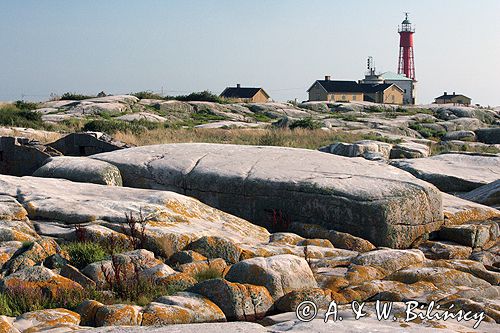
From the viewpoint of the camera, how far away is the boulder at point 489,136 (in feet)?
121

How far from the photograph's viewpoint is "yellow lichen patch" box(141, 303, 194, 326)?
673cm

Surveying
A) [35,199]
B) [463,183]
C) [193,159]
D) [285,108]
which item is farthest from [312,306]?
[285,108]

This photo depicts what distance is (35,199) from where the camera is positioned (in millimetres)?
10953

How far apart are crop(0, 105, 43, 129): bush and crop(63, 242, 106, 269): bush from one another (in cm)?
2253

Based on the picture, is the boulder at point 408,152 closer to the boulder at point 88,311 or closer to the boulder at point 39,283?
the boulder at point 39,283

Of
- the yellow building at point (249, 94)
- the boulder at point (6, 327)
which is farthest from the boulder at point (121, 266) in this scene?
the yellow building at point (249, 94)

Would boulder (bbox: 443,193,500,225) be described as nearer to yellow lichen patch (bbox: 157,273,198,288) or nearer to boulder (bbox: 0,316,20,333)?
yellow lichen patch (bbox: 157,273,198,288)

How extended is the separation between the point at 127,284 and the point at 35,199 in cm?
385

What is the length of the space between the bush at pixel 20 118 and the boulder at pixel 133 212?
1935 centimetres

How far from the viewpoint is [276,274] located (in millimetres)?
8047

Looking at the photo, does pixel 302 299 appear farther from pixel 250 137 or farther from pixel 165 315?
pixel 250 137

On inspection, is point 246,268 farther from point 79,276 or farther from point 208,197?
point 208,197

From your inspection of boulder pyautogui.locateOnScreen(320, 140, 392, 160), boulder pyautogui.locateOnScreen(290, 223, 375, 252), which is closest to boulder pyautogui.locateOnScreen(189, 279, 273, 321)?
boulder pyautogui.locateOnScreen(290, 223, 375, 252)

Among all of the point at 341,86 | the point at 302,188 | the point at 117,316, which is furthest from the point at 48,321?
the point at 341,86
